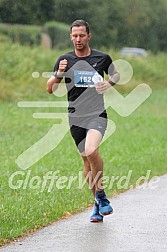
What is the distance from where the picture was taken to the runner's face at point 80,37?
343 inches

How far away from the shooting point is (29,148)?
53.8 ft

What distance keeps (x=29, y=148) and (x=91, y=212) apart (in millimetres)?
6860

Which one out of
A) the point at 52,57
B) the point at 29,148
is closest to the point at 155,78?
the point at 52,57

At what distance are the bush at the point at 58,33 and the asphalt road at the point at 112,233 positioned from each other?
36.9 metres

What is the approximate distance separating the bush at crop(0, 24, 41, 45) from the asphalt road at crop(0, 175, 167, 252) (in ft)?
101

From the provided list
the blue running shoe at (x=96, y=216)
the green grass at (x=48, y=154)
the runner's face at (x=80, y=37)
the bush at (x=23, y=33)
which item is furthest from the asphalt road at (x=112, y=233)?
the bush at (x=23, y=33)

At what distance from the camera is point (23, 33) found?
43.2 m

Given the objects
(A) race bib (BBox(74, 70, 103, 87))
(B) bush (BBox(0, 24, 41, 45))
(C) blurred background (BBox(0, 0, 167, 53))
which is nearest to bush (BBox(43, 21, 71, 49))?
(C) blurred background (BBox(0, 0, 167, 53))

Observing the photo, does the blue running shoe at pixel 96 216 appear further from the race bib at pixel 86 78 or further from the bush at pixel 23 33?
the bush at pixel 23 33

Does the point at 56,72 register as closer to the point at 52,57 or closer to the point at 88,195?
the point at 88,195

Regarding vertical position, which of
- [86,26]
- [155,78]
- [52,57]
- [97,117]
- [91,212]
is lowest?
[155,78]

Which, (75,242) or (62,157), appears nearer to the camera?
(75,242)

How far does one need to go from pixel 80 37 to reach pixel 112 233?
2112 millimetres

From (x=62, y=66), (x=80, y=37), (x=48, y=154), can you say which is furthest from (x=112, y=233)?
(x=48, y=154)
